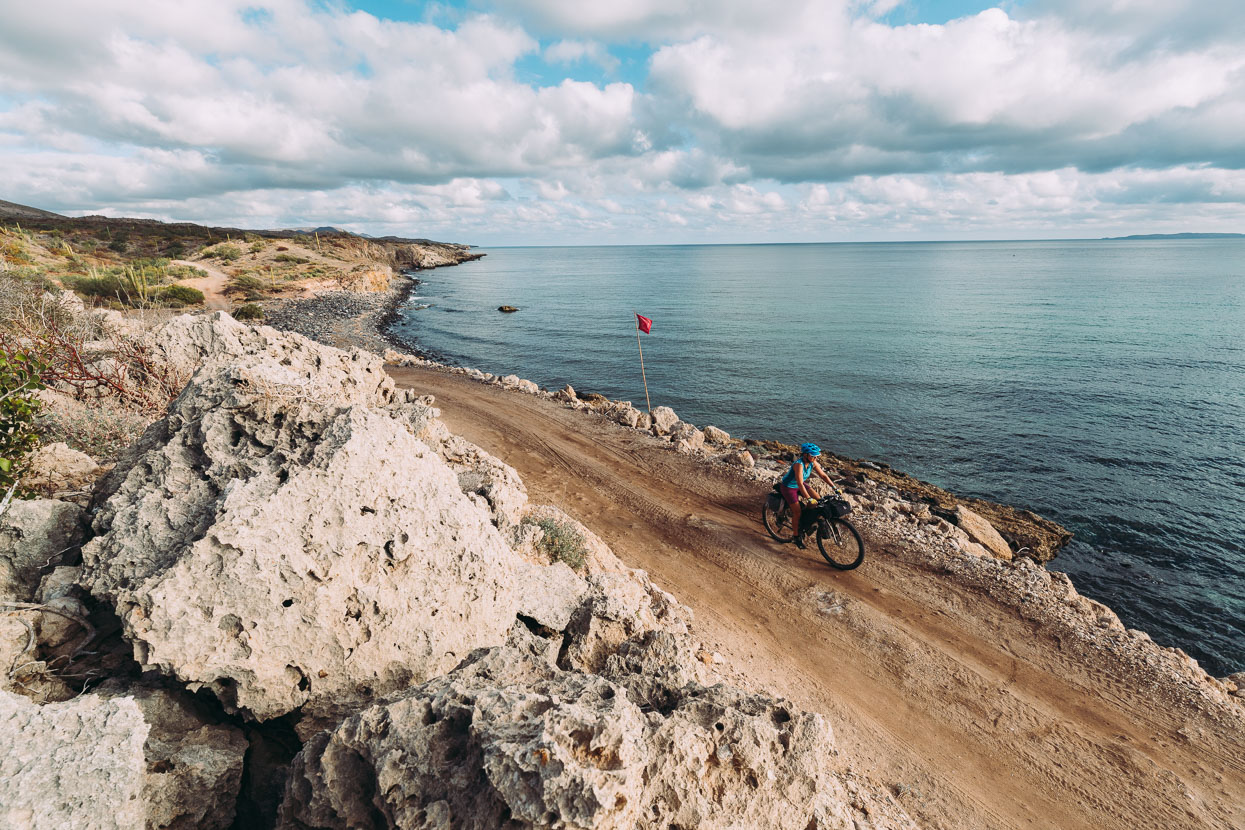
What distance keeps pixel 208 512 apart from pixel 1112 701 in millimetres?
12102

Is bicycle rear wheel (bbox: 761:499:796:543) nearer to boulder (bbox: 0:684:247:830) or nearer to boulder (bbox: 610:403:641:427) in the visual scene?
boulder (bbox: 610:403:641:427)

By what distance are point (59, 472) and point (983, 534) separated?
62.6ft

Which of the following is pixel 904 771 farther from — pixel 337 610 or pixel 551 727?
pixel 337 610

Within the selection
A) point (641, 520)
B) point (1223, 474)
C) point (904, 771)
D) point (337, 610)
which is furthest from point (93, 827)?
point (1223, 474)

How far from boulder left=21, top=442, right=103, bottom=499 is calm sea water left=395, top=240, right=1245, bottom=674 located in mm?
20683

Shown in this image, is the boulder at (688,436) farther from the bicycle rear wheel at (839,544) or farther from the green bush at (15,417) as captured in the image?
the green bush at (15,417)

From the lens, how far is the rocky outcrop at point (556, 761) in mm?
3207

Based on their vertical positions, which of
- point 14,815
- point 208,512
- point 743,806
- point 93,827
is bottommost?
point 743,806

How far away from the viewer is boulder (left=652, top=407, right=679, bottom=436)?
19953 millimetres

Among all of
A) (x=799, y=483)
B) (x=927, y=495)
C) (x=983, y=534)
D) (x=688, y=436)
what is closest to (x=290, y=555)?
(x=799, y=483)

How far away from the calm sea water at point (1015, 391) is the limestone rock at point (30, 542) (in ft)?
64.6

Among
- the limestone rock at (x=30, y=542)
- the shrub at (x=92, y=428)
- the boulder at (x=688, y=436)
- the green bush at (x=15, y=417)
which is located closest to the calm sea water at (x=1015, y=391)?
the boulder at (x=688, y=436)

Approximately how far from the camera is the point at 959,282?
306 feet

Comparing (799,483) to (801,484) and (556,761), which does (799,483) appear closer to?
(801,484)
